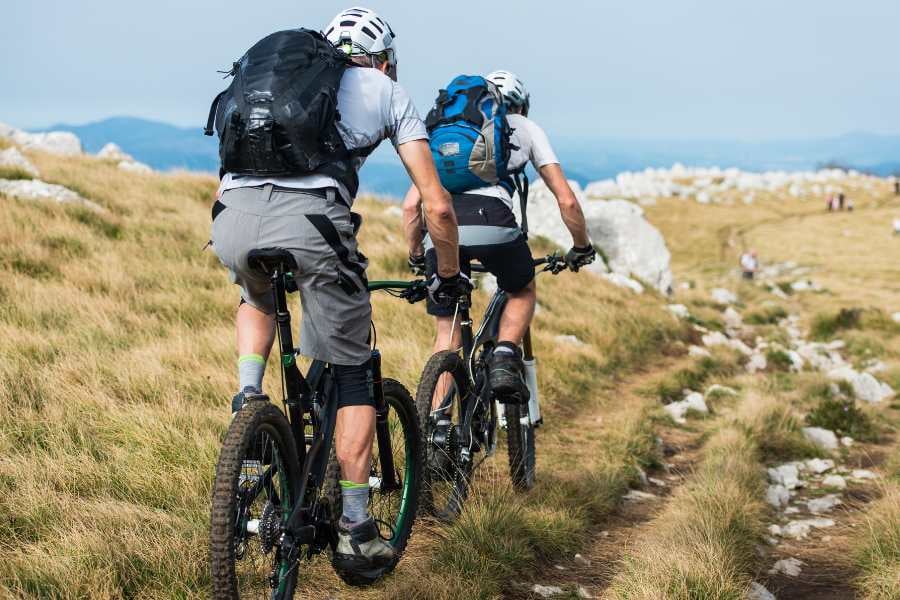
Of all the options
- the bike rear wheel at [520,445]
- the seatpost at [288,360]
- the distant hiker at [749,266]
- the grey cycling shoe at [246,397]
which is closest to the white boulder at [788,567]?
the bike rear wheel at [520,445]

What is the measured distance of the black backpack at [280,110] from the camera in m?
2.91

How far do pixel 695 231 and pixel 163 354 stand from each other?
50.6 meters

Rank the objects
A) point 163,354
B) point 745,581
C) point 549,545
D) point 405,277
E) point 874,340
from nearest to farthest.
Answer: point 745,581 → point 549,545 → point 163,354 → point 405,277 → point 874,340

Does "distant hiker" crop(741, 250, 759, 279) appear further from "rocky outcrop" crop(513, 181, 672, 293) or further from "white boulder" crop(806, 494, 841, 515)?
"white boulder" crop(806, 494, 841, 515)

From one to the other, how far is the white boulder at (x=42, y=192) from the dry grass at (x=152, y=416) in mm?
441

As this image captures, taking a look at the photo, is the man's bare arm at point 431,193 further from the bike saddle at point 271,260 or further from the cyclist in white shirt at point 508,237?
the cyclist in white shirt at point 508,237

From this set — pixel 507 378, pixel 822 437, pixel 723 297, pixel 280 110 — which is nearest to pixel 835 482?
pixel 822 437

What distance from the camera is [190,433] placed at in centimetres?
504

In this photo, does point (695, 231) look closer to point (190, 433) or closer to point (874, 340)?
point (874, 340)

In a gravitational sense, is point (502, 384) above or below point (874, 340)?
above

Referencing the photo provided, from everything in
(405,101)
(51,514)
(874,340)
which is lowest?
(874,340)

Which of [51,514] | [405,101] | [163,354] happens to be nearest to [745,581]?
[405,101]

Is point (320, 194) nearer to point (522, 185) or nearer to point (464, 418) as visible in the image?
point (464, 418)

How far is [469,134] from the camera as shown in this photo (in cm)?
473
